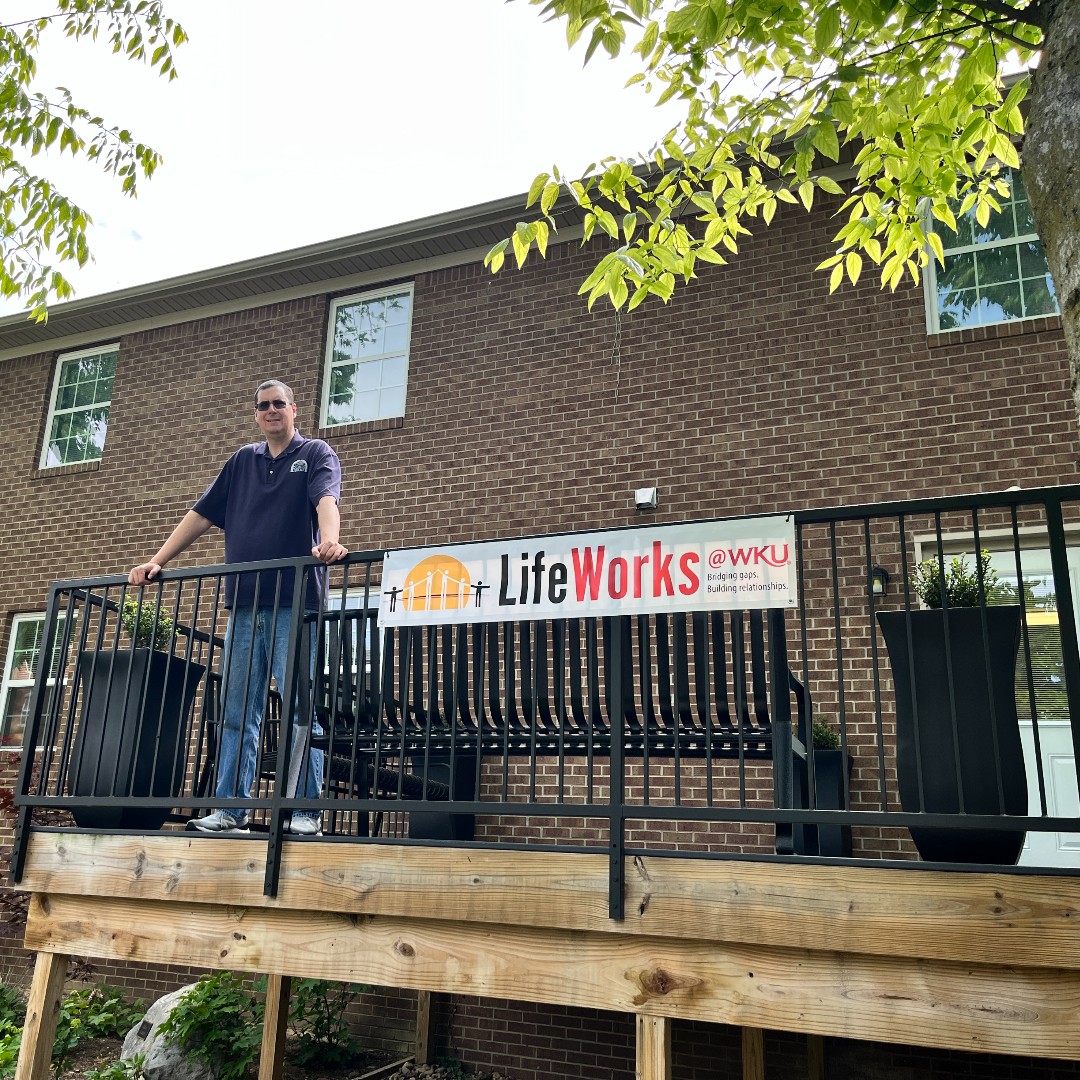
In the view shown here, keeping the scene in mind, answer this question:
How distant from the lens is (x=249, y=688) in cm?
Result: 439

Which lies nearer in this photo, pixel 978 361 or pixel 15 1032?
pixel 978 361

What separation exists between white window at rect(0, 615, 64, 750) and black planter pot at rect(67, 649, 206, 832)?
4971mm

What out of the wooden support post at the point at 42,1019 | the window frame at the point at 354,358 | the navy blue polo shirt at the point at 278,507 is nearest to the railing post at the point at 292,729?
the navy blue polo shirt at the point at 278,507

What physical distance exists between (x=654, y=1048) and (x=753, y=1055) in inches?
88.3

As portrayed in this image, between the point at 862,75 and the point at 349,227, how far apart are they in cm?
579

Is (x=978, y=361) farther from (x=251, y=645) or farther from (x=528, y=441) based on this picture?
(x=251, y=645)

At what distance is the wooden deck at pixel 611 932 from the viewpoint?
2945 mm

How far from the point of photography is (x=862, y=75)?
3873mm

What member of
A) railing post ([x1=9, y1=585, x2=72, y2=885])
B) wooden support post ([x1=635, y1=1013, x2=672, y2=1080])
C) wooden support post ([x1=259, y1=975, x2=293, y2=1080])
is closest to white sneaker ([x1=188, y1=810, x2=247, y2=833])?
railing post ([x1=9, y1=585, x2=72, y2=885])

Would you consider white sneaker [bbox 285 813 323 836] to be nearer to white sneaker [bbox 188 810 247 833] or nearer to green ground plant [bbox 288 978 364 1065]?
white sneaker [bbox 188 810 247 833]

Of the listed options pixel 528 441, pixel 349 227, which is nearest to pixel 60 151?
pixel 349 227

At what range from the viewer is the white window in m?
9.24

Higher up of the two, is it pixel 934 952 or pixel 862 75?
pixel 862 75

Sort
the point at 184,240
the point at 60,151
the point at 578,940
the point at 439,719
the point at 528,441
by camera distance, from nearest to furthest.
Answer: the point at 578,940 < the point at 439,719 < the point at 60,151 < the point at 528,441 < the point at 184,240
